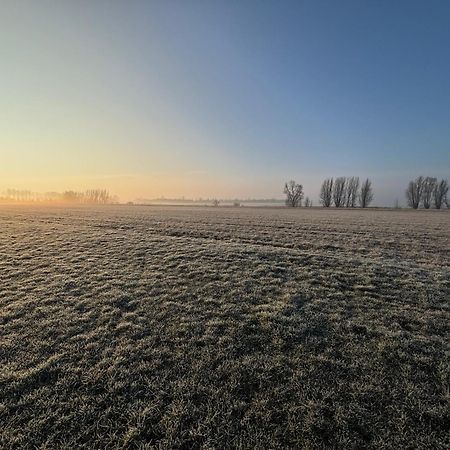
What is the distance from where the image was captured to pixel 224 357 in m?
5.54

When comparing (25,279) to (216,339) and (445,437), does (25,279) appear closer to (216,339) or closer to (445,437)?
(216,339)

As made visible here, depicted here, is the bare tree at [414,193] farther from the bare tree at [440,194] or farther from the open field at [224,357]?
the open field at [224,357]

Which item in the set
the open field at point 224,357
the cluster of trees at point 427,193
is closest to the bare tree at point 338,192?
the cluster of trees at point 427,193

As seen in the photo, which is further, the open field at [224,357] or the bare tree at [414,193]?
the bare tree at [414,193]

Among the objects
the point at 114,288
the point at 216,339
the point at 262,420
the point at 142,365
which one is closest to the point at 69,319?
the point at 114,288

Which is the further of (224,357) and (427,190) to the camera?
(427,190)

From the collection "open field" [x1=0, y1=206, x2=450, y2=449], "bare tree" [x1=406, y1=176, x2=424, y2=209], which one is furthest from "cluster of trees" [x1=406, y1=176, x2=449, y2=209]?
"open field" [x1=0, y1=206, x2=450, y2=449]

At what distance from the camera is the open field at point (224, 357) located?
3.91 meters

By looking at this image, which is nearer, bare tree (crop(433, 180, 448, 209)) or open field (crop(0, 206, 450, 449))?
open field (crop(0, 206, 450, 449))

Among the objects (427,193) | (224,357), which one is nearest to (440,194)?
(427,193)

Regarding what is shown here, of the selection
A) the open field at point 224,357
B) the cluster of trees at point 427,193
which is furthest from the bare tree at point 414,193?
the open field at point 224,357

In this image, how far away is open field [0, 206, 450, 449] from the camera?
154 inches

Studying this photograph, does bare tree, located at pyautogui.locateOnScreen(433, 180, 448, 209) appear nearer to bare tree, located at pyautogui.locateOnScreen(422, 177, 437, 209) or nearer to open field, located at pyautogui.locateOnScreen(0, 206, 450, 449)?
bare tree, located at pyautogui.locateOnScreen(422, 177, 437, 209)

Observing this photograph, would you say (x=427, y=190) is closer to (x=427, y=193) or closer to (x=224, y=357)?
(x=427, y=193)
